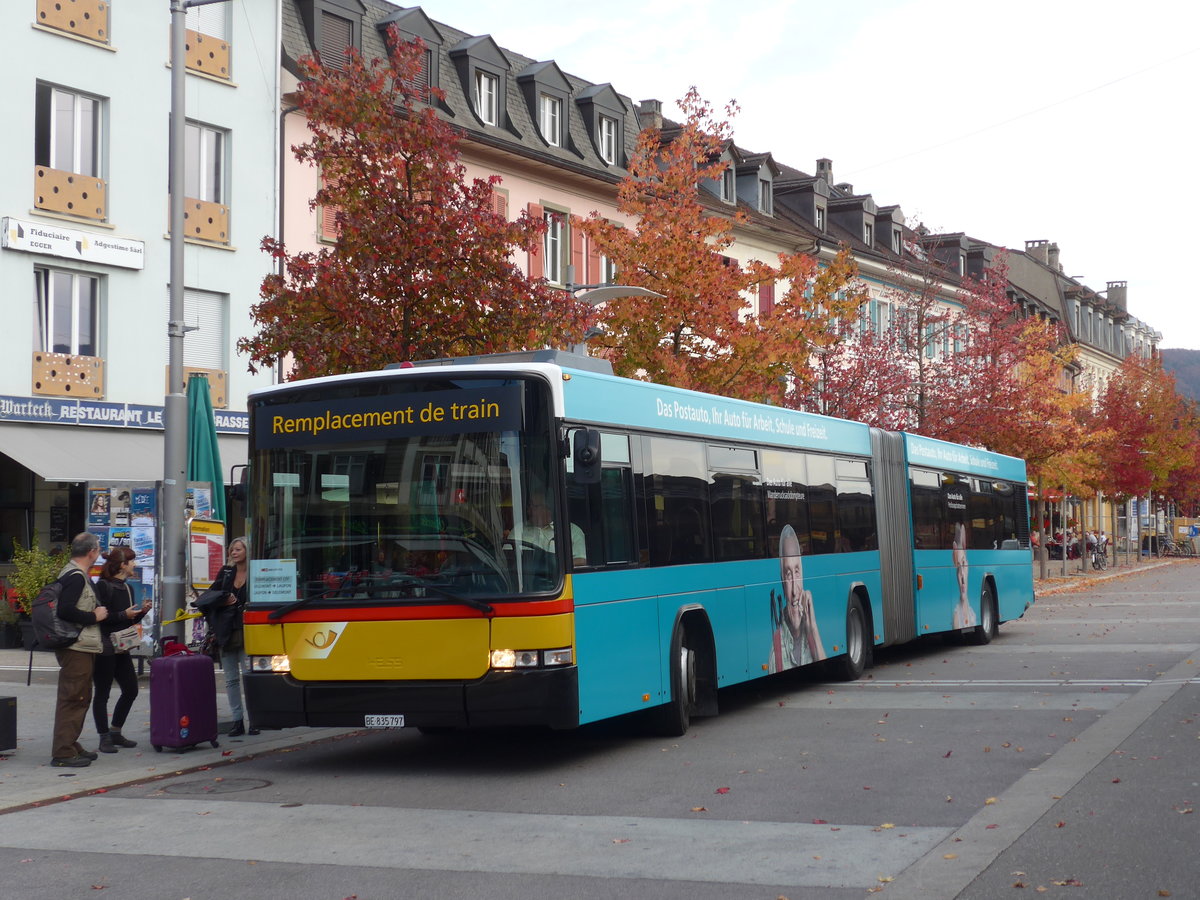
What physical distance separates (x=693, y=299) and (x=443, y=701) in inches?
700

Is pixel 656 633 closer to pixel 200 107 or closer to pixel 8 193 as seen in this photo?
pixel 8 193

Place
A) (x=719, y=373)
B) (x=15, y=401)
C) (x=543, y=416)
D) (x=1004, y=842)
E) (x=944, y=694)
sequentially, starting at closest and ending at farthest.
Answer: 1. (x=1004, y=842)
2. (x=543, y=416)
3. (x=944, y=694)
4. (x=15, y=401)
5. (x=719, y=373)

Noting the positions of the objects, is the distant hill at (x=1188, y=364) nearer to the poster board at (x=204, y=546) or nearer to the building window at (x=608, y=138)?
the building window at (x=608, y=138)

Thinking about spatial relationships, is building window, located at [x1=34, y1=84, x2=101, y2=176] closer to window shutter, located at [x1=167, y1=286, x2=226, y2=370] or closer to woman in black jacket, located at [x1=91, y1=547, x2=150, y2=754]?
window shutter, located at [x1=167, y1=286, x2=226, y2=370]

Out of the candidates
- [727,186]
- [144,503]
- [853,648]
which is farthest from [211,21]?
[727,186]

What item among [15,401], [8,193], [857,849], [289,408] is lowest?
[857,849]

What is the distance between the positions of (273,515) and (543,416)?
210cm

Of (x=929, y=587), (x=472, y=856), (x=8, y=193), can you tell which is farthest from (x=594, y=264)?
(x=472, y=856)

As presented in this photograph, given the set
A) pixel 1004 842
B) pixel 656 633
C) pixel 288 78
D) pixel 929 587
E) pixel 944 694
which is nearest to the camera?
pixel 1004 842

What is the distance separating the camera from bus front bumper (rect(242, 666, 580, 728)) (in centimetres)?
1039

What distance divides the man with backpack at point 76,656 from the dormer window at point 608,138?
99.4ft

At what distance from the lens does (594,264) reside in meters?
38.8

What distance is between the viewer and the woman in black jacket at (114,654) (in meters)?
11.8

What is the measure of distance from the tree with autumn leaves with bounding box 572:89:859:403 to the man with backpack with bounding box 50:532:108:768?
15.9m
